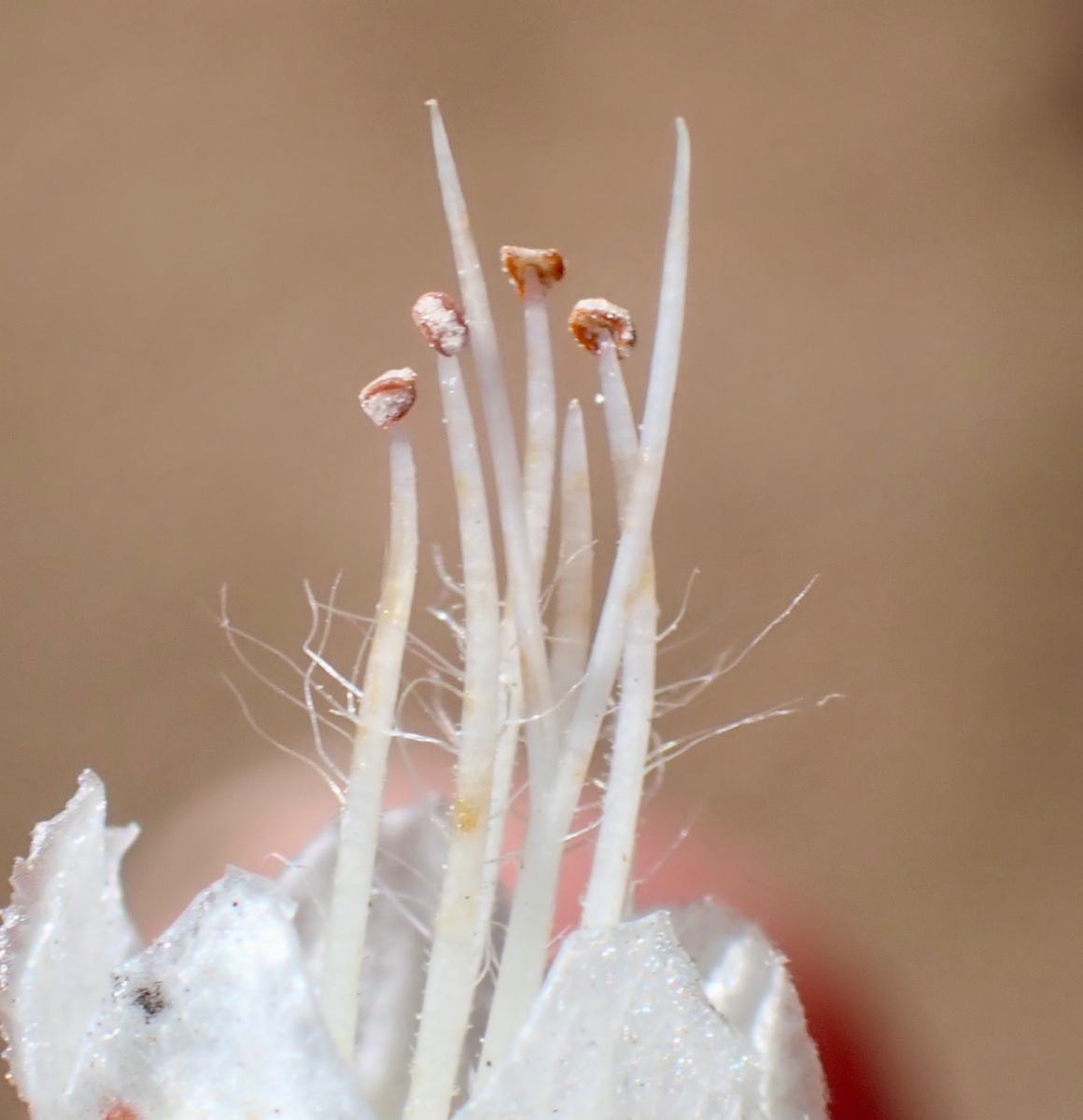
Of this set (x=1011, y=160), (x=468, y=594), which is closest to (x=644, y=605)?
(x=468, y=594)

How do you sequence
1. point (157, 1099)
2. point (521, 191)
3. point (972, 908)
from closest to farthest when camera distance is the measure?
point (157, 1099)
point (972, 908)
point (521, 191)

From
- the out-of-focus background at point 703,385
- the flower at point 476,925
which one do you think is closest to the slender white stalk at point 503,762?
the flower at point 476,925

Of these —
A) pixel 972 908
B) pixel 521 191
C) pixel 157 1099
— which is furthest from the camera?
pixel 521 191

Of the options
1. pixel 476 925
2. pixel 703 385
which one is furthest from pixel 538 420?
pixel 703 385

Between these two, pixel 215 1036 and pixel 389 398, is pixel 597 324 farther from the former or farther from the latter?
pixel 215 1036

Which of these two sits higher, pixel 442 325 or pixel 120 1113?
pixel 442 325

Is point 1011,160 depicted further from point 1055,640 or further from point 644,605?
point 644,605
